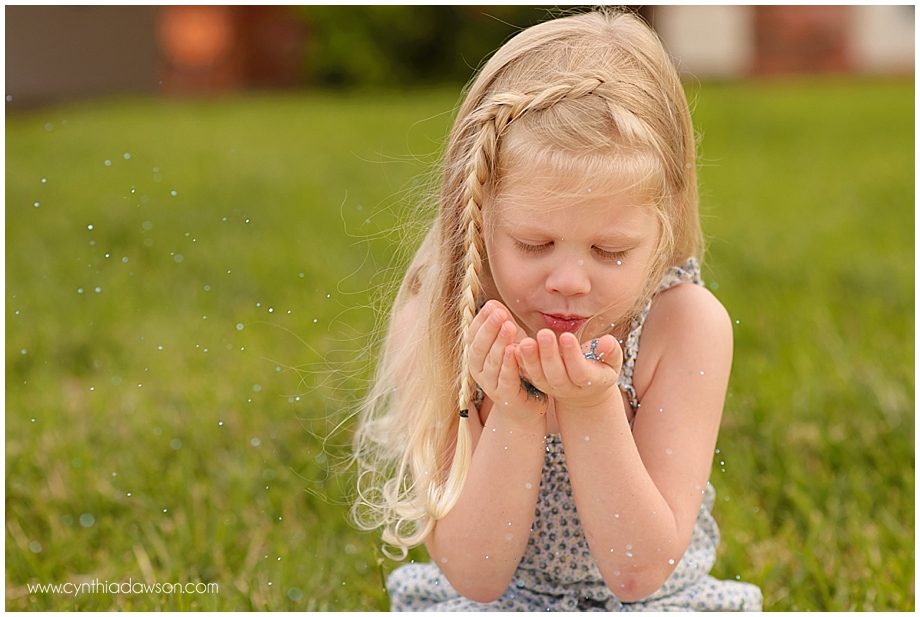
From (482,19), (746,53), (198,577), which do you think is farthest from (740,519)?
(746,53)

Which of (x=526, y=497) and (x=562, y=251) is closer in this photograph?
(x=562, y=251)

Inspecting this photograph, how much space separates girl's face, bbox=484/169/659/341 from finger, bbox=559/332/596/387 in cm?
10

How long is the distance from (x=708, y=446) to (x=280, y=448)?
1.34 m

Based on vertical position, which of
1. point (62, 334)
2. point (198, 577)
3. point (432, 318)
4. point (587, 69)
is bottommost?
point (62, 334)

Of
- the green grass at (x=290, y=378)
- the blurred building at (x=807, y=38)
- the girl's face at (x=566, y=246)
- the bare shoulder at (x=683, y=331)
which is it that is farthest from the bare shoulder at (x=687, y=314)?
the blurred building at (x=807, y=38)

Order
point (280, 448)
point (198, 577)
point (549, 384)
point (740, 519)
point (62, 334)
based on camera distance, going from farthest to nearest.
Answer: point (62, 334)
point (280, 448)
point (740, 519)
point (198, 577)
point (549, 384)

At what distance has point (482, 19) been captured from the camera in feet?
47.0

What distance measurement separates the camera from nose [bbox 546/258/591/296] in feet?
4.55

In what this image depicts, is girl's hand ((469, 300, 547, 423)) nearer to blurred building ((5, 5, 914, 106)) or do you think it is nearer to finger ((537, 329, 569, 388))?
finger ((537, 329, 569, 388))

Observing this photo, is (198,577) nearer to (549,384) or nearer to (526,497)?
(526,497)

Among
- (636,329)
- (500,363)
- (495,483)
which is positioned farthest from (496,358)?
(636,329)

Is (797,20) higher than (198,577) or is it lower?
lower

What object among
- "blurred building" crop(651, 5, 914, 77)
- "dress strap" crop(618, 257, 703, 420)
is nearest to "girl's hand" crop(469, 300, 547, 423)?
"dress strap" crop(618, 257, 703, 420)

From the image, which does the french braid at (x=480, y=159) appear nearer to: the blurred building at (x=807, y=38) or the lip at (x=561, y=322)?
the lip at (x=561, y=322)
